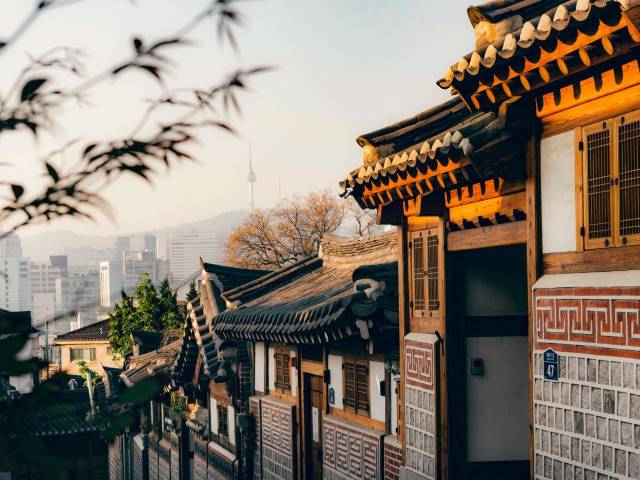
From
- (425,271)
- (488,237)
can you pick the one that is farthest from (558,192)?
(425,271)

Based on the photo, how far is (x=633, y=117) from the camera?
22.5ft

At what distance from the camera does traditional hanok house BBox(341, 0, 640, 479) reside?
690 cm

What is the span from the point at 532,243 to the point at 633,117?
1633 mm

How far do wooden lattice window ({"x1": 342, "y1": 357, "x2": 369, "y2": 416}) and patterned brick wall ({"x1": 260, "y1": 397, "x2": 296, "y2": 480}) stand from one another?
250 cm

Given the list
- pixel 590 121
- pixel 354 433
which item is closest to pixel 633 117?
pixel 590 121

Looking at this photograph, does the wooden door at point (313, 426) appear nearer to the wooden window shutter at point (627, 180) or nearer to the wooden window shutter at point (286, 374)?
the wooden window shutter at point (286, 374)

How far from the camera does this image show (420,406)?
10.8 metres

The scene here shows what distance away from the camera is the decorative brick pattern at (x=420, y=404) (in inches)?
410

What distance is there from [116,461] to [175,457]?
31.1ft

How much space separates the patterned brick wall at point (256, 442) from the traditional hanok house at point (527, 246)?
25.5 ft

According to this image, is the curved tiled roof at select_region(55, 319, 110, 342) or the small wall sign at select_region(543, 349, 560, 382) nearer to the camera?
the small wall sign at select_region(543, 349, 560, 382)

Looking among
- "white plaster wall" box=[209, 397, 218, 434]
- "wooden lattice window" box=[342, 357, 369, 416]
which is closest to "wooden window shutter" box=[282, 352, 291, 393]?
"wooden lattice window" box=[342, 357, 369, 416]

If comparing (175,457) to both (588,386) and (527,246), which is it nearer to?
(527,246)

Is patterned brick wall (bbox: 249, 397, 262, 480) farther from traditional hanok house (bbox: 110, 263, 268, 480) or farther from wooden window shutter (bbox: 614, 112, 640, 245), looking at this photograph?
wooden window shutter (bbox: 614, 112, 640, 245)
